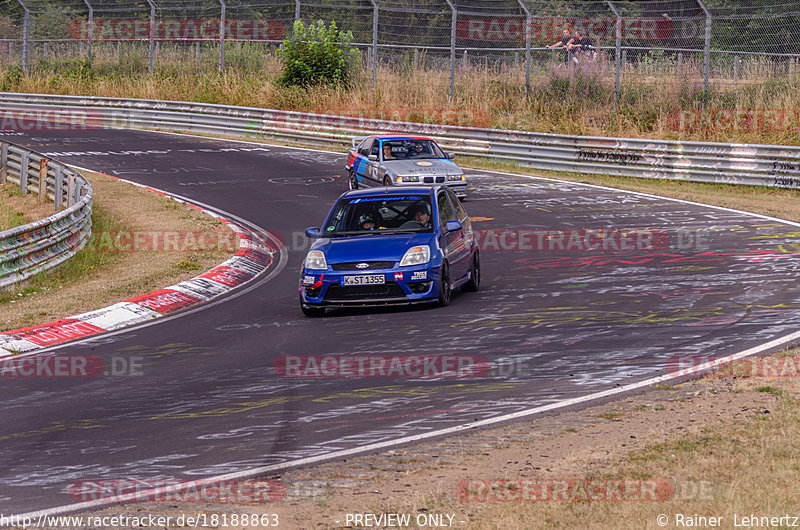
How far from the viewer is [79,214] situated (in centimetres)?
1719

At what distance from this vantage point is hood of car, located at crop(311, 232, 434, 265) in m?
12.3

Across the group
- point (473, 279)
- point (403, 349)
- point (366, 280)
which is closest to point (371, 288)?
point (366, 280)

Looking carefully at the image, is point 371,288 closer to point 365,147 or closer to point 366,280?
point 366,280

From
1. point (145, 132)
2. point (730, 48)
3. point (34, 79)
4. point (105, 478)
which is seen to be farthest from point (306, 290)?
point (34, 79)

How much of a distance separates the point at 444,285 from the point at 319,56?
972 inches

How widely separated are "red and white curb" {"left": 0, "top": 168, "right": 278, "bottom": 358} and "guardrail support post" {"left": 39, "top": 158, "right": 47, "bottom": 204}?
6.64m

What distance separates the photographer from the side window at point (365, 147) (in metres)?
22.5

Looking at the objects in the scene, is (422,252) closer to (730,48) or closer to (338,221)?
(338,221)

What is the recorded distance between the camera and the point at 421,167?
69.6 ft

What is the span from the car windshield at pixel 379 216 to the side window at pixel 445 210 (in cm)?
19

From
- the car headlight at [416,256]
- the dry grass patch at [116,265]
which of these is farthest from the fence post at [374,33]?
the car headlight at [416,256]

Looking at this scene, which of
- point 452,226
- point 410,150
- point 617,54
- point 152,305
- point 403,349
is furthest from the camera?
point 617,54

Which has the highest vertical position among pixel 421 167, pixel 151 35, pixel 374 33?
pixel 151 35

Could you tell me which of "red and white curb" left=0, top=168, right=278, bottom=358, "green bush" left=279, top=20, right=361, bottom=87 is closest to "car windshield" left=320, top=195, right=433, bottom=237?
"red and white curb" left=0, top=168, right=278, bottom=358
